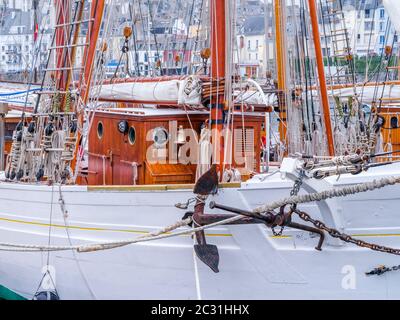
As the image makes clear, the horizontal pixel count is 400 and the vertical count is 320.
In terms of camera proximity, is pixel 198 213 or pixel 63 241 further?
pixel 63 241

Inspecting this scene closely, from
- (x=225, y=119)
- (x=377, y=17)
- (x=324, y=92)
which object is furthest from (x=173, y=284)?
(x=377, y=17)

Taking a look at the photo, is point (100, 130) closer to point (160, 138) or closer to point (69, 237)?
point (160, 138)

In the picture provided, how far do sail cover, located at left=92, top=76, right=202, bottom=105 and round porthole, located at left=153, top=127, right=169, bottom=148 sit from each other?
517mm

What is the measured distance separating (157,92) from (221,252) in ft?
9.75

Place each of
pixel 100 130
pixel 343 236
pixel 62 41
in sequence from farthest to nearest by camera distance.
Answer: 1. pixel 62 41
2. pixel 100 130
3. pixel 343 236

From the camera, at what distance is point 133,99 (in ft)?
47.9

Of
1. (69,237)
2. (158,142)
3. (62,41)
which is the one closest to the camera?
(158,142)

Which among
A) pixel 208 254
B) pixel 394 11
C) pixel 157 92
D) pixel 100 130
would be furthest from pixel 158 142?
pixel 394 11

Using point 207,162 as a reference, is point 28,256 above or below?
below

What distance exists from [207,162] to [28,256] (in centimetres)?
413

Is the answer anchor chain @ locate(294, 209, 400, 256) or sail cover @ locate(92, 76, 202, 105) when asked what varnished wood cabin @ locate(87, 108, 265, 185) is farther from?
anchor chain @ locate(294, 209, 400, 256)

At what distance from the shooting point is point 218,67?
41.3ft
